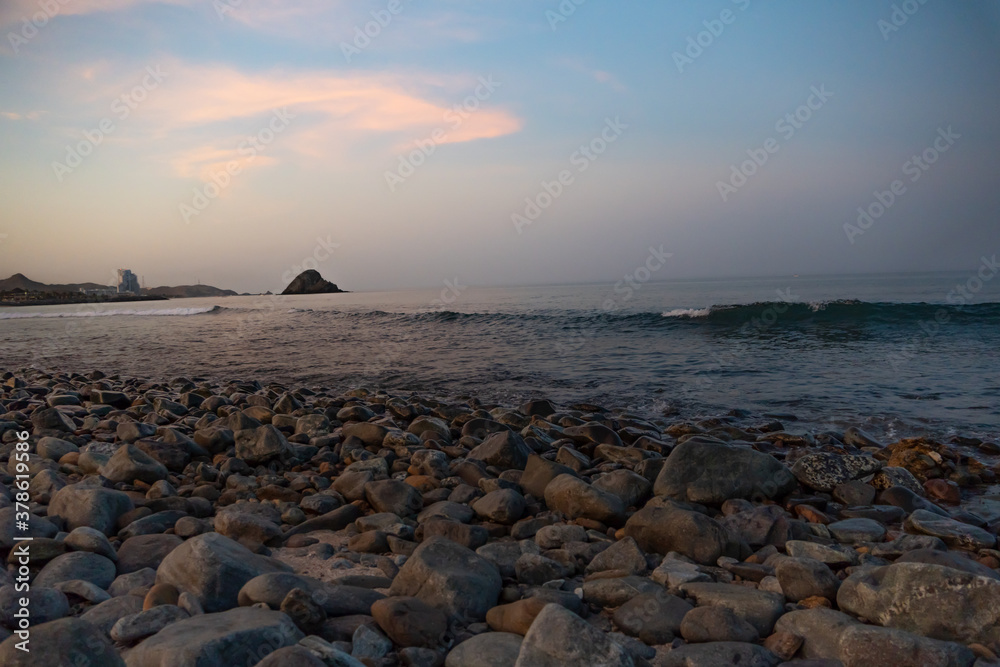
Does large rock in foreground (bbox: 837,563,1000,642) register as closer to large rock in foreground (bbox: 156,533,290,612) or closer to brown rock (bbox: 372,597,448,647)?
brown rock (bbox: 372,597,448,647)

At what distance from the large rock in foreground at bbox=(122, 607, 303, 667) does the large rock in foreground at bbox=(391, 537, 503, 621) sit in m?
0.74

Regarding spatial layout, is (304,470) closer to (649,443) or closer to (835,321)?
(649,443)

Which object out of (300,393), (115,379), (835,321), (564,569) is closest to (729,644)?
(564,569)

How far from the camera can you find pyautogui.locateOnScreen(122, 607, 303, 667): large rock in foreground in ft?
7.68

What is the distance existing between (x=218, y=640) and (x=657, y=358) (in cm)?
1392

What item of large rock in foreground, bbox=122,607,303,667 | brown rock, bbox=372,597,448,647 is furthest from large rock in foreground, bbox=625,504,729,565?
large rock in foreground, bbox=122,607,303,667

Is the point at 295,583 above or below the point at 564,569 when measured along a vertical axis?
above

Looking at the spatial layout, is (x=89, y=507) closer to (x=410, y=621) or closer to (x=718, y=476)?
(x=410, y=621)

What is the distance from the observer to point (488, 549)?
4.02 m

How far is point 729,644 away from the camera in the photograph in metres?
2.80

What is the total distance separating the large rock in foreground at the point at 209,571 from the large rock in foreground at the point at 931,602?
10.7 feet

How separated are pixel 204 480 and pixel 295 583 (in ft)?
10.3

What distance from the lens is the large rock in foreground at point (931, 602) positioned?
2918 millimetres

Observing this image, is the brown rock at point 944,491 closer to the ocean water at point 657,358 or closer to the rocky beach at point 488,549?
the rocky beach at point 488,549
